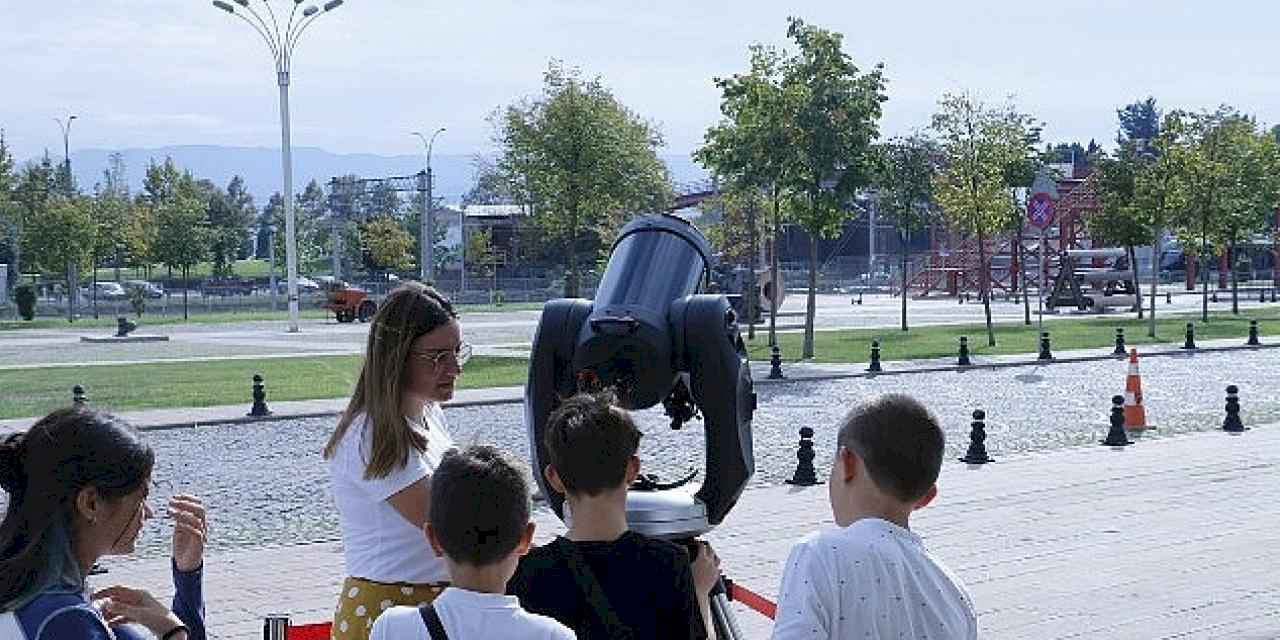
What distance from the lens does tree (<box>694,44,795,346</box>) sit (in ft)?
99.5

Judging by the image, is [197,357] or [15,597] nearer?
[15,597]

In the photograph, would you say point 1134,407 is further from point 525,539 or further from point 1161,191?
point 1161,191

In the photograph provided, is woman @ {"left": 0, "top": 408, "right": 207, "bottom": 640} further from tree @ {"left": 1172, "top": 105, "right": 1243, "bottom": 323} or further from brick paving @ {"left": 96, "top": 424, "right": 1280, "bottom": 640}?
tree @ {"left": 1172, "top": 105, "right": 1243, "bottom": 323}

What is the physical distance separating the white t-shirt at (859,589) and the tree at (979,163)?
34.1 m

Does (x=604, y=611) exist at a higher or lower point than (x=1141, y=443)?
higher

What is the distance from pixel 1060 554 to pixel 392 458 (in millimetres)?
7461

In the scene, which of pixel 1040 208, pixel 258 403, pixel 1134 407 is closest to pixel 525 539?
pixel 1134 407

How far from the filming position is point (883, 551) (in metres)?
3.51

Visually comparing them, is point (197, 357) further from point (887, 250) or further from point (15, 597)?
point (887, 250)

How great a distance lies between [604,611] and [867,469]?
0.66m

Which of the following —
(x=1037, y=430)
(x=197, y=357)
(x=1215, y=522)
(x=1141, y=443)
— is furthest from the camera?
(x=197, y=357)

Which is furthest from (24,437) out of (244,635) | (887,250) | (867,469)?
(887,250)

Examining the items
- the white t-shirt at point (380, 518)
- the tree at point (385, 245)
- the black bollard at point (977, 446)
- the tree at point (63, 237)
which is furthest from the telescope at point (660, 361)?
the tree at point (385, 245)

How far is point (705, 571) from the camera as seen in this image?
4121 millimetres
